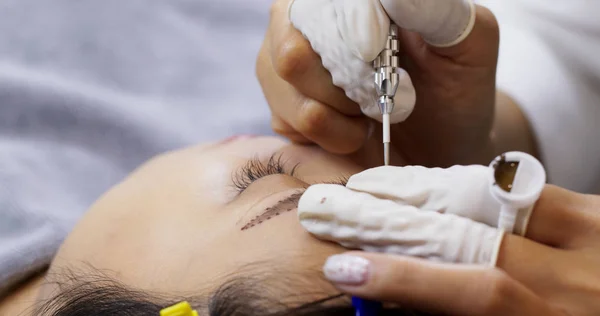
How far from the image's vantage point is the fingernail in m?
0.52

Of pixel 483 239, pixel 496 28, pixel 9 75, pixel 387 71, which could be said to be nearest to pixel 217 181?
pixel 387 71

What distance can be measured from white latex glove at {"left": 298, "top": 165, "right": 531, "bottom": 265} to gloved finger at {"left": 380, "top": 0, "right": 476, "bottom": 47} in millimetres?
252

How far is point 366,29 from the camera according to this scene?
0.74 m

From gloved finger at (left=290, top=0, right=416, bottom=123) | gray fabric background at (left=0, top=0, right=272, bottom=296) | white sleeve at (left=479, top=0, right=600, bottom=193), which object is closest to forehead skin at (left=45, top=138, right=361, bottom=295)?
gloved finger at (left=290, top=0, right=416, bottom=123)

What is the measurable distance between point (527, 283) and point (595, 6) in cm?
82

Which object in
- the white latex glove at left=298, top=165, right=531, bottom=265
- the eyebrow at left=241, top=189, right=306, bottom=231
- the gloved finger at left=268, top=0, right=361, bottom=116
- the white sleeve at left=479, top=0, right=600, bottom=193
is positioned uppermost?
the gloved finger at left=268, top=0, right=361, bottom=116

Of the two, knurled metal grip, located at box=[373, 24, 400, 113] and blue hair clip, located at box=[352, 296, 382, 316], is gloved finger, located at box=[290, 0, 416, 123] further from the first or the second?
blue hair clip, located at box=[352, 296, 382, 316]

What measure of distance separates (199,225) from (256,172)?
0.38 ft

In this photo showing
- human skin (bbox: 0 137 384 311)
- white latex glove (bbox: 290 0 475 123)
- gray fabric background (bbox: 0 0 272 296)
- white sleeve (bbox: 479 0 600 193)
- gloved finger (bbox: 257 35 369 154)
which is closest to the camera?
human skin (bbox: 0 137 384 311)

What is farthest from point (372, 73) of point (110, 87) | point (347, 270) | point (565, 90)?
point (110, 87)

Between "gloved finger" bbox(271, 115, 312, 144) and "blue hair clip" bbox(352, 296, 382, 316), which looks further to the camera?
"gloved finger" bbox(271, 115, 312, 144)

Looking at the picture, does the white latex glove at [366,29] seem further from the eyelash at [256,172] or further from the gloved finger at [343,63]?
the eyelash at [256,172]

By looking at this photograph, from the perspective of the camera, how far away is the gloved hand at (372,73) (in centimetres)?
78

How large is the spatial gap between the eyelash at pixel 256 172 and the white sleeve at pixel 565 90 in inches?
23.3
